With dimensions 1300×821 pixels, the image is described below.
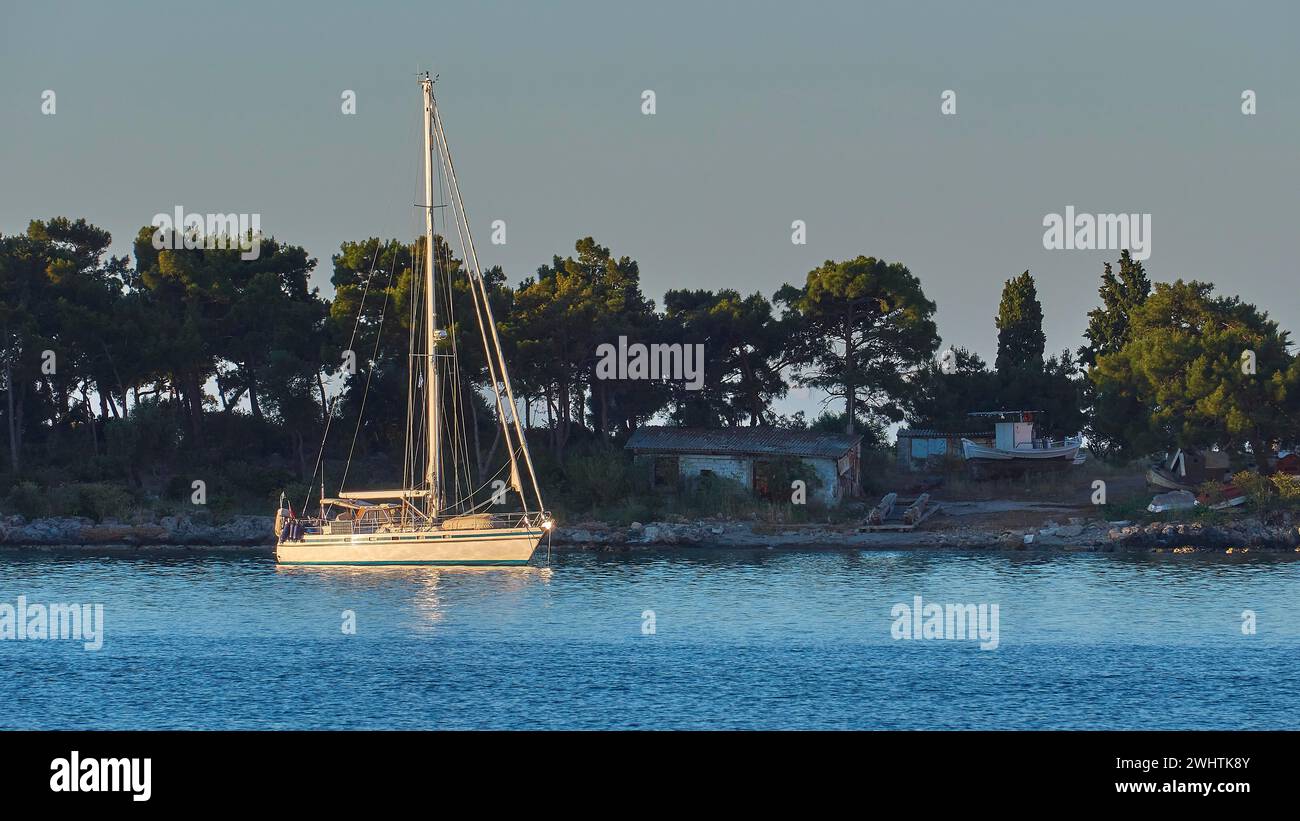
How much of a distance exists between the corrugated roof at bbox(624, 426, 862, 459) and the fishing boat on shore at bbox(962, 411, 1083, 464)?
8163 mm

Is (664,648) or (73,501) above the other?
(73,501)

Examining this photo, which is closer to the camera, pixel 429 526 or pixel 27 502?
pixel 429 526

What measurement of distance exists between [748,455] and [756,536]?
566 centimetres

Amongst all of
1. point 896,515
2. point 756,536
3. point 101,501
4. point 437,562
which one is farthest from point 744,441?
point 101,501

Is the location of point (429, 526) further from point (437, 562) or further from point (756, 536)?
point (756, 536)

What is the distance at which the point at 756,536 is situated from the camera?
57.3 metres

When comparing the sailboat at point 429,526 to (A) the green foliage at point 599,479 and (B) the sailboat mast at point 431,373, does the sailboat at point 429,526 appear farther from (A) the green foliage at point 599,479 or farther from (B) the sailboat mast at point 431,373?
(A) the green foliage at point 599,479

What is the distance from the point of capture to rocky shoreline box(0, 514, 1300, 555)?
179 feet

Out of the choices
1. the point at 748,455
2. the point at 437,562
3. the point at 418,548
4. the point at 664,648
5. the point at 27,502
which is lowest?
the point at 664,648

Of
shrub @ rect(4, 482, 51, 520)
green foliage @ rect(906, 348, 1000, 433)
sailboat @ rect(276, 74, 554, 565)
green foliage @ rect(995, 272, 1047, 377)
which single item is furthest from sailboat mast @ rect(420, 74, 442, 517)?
green foliage @ rect(995, 272, 1047, 377)

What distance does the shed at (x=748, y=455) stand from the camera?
6178 centimetres

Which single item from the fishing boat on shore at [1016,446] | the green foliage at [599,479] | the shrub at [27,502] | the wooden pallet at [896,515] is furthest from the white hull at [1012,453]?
the shrub at [27,502]

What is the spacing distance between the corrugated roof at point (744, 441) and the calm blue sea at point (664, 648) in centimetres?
970

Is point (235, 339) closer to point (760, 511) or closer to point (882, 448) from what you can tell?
point (760, 511)
